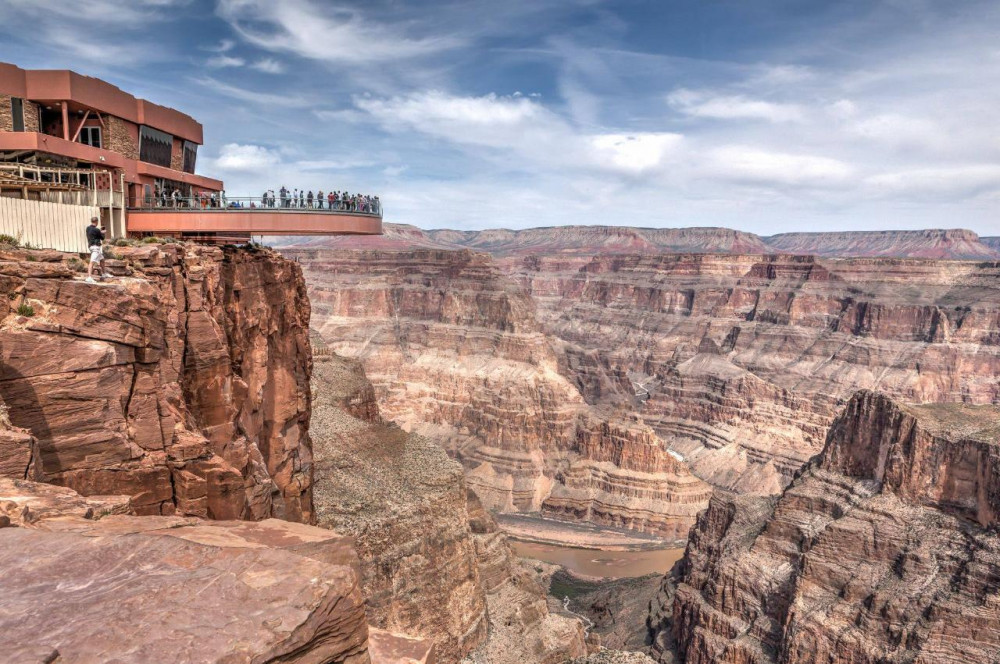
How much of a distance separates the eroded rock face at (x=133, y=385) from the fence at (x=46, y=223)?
6.77 feet

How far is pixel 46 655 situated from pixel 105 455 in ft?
24.9

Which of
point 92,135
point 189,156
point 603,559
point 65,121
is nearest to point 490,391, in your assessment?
point 603,559

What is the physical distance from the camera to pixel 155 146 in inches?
1126

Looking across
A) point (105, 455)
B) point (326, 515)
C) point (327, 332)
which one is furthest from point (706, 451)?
point (105, 455)

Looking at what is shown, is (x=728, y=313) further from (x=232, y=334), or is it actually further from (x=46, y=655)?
(x=46, y=655)

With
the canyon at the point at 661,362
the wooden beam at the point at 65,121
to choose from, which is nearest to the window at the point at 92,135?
the wooden beam at the point at 65,121

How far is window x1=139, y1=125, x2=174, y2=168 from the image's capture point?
2756 cm

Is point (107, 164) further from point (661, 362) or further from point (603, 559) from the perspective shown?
point (661, 362)

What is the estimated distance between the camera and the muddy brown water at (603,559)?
68625 millimetres

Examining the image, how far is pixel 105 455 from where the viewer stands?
13.8m

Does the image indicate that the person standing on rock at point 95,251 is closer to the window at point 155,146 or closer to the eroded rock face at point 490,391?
the window at point 155,146

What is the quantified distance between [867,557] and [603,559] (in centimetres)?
3388

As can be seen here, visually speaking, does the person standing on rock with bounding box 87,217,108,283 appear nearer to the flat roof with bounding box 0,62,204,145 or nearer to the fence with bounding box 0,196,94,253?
the fence with bounding box 0,196,94,253

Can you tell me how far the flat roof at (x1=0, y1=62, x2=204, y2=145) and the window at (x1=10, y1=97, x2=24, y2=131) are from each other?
0.21m
